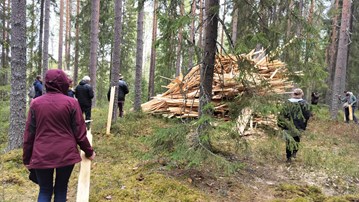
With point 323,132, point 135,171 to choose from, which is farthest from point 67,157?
point 323,132

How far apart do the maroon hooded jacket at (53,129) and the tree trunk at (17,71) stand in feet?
14.0

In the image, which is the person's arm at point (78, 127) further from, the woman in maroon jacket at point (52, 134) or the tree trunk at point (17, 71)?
the tree trunk at point (17, 71)

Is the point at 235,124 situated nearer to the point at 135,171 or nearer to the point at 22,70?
the point at 135,171

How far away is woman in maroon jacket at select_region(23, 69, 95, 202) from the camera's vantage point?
327cm

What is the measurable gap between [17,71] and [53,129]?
4.53 m

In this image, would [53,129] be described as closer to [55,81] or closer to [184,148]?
[55,81]

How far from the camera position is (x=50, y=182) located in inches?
137

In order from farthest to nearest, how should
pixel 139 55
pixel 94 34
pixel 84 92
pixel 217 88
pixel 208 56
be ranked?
1. pixel 94 34
2. pixel 139 55
3. pixel 217 88
4. pixel 84 92
5. pixel 208 56

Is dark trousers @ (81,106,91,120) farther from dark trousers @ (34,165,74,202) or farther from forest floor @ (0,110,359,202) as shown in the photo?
dark trousers @ (34,165,74,202)

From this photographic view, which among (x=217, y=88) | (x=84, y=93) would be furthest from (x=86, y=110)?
(x=217, y=88)

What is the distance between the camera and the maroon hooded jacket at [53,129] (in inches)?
128

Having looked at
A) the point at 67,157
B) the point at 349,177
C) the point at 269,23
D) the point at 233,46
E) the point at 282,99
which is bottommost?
the point at 349,177

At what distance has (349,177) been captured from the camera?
6.79 metres

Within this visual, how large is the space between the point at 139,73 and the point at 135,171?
25.3ft
